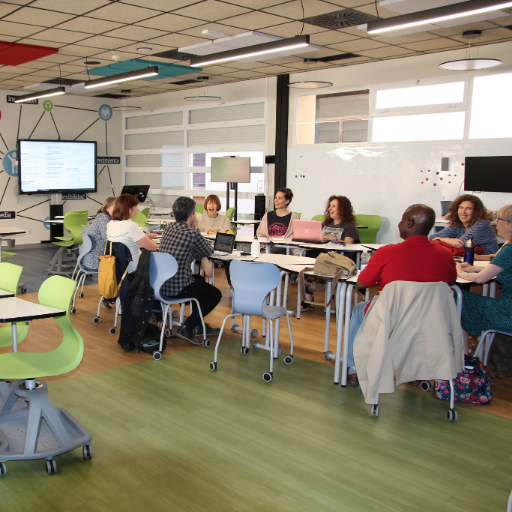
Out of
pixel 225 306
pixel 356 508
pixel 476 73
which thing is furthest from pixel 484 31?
pixel 356 508

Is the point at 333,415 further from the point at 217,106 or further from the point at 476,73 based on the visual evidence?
the point at 217,106

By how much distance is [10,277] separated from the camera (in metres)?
3.60

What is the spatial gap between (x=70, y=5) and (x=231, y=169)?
4.49m

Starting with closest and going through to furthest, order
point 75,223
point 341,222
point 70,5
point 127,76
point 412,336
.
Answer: point 412,336 < point 70,5 < point 341,222 < point 75,223 < point 127,76

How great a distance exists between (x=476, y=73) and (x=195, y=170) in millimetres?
6278

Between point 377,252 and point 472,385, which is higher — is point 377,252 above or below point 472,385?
above

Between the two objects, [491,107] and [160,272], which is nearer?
[160,272]

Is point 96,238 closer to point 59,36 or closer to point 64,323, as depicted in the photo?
point 59,36

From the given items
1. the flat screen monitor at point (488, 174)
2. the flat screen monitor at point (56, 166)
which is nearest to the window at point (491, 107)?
the flat screen monitor at point (488, 174)

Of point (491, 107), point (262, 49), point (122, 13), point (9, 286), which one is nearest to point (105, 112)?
point (122, 13)

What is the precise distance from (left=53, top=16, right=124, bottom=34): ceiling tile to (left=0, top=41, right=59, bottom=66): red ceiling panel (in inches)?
51.5

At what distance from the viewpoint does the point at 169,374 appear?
427cm

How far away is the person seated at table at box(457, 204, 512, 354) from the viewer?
383 cm

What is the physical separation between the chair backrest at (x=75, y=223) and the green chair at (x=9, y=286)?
4227 millimetres
